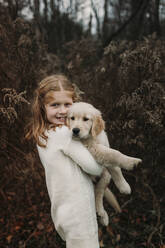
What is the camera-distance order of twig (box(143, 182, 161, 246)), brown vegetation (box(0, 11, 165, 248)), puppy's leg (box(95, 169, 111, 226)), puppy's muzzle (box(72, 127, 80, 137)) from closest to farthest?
puppy's muzzle (box(72, 127, 80, 137)), puppy's leg (box(95, 169, 111, 226)), brown vegetation (box(0, 11, 165, 248)), twig (box(143, 182, 161, 246))

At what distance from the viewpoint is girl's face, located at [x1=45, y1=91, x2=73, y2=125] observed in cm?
200

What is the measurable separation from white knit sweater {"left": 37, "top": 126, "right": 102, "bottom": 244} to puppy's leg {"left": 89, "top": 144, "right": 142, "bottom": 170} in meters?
0.06

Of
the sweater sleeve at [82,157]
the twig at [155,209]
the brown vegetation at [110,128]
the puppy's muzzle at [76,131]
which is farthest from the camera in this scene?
the twig at [155,209]

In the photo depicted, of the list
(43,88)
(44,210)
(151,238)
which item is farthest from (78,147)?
(44,210)

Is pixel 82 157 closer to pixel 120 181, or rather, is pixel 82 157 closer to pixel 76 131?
pixel 76 131

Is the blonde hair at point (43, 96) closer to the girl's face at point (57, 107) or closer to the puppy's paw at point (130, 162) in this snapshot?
the girl's face at point (57, 107)

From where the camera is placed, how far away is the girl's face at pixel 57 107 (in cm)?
200

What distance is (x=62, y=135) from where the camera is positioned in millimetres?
1796

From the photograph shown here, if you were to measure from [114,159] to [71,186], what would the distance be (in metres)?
0.37

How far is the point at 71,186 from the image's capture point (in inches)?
68.4

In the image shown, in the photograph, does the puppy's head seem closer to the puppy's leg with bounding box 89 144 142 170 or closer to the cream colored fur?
the cream colored fur

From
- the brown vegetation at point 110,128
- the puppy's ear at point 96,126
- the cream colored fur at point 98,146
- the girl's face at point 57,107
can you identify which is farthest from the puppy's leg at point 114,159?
the brown vegetation at point 110,128

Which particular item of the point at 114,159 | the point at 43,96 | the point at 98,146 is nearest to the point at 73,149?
the point at 98,146

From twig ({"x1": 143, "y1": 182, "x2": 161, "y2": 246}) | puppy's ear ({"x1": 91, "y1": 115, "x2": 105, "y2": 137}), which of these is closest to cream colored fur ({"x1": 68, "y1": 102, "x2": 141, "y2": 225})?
puppy's ear ({"x1": 91, "y1": 115, "x2": 105, "y2": 137})
